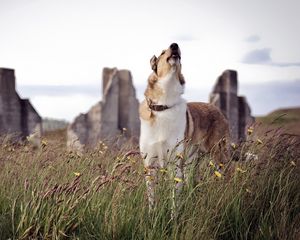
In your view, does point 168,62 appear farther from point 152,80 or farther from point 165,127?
point 165,127

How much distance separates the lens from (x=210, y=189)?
5.29 m

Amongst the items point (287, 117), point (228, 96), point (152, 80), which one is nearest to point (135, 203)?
point (152, 80)

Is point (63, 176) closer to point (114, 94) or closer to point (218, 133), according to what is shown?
point (218, 133)

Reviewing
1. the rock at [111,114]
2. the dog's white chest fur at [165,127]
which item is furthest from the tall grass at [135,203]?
the rock at [111,114]

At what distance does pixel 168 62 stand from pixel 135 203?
190cm

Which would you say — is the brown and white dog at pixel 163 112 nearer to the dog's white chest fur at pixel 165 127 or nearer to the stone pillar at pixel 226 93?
the dog's white chest fur at pixel 165 127

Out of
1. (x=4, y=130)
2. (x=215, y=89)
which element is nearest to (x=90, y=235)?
(x=4, y=130)

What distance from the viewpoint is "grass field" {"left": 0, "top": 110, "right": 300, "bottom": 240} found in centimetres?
452

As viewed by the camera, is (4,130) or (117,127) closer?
(4,130)

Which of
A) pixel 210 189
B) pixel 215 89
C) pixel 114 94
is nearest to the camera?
pixel 210 189

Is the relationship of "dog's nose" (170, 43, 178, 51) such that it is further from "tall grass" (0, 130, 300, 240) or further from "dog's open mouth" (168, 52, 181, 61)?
"tall grass" (0, 130, 300, 240)

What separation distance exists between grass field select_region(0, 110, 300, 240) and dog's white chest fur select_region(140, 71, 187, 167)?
0.23 m

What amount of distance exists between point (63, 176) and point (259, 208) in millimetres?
2148

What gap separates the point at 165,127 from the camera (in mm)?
6441
